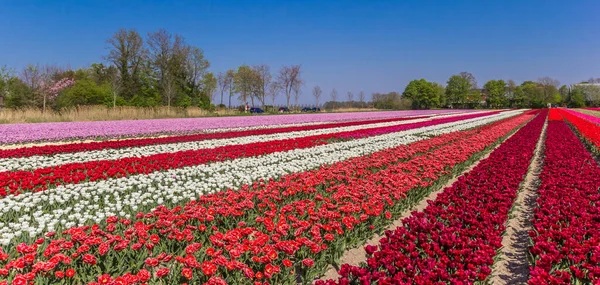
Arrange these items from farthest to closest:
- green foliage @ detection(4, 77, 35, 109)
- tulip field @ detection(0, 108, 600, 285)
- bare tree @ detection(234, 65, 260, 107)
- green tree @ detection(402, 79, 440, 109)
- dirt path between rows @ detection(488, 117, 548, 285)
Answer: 1. green tree @ detection(402, 79, 440, 109)
2. bare tree @ detection(234, 65, 260, 107)
3. green foliage @ detection(4, 77, 35, 109)
4. dirt path between rows @ detection(488, 117, 548, 285)
5. tulip field @ detection(0, 108, 600, 285)

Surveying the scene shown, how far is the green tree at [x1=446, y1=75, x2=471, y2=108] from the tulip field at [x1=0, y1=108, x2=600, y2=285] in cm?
9980

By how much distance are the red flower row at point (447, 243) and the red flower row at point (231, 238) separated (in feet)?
1.85

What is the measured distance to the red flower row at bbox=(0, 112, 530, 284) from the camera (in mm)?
3127

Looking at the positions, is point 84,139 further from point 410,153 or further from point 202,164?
point 410,153

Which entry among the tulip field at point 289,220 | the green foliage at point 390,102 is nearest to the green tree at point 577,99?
the green foliage at point 390,102

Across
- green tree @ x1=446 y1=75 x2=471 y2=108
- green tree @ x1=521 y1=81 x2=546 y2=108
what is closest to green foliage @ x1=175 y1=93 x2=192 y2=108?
green tree @ x1=446 y1=75 x2=471 y2=108

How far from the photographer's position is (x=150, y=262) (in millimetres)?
3016

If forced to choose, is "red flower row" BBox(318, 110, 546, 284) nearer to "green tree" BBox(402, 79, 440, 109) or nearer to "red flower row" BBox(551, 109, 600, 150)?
"red flower row" BBox(551, 109, 600, 150)

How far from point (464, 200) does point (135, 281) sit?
5.01 metres

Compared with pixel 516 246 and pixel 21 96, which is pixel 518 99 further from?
pixel 516 246

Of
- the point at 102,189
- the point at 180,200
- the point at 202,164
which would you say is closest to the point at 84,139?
the point at 202,164

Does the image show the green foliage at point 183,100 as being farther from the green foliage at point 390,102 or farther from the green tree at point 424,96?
the green tree at point 424,96

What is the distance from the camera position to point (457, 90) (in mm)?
102375

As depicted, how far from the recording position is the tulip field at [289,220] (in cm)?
323
